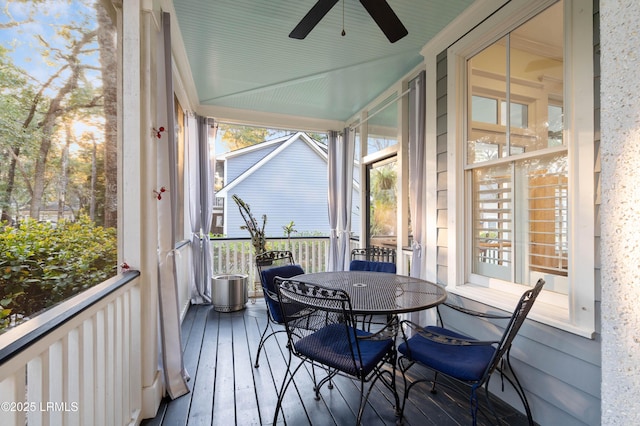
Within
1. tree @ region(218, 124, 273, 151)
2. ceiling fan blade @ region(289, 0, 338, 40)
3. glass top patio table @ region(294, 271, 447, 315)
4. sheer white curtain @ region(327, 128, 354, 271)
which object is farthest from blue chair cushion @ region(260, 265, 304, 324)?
tree @ region(218, 124, 273, 151)

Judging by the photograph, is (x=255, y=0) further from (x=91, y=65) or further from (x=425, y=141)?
(x=425, y=141)

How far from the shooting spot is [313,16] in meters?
1.99

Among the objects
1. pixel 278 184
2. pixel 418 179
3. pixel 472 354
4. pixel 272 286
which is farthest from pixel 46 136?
pixel 278 184

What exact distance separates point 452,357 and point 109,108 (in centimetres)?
247

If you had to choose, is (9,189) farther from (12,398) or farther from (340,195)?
(340,195)

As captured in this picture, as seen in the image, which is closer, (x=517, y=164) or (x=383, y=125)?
(x=517, y=164)

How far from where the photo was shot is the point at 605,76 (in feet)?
2.21

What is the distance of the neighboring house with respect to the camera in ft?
27.1

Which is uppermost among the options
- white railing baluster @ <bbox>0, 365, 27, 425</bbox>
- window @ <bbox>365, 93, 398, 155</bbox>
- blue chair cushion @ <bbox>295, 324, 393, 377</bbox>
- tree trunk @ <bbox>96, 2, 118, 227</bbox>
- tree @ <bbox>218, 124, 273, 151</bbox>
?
tree @ <bbox>218, 124, 273, 151</bbox>

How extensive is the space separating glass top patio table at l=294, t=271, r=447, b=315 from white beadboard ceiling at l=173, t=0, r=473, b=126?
216 cm

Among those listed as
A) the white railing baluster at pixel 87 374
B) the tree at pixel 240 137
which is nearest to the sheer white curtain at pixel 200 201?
the white railing baluster at pixel 87 374

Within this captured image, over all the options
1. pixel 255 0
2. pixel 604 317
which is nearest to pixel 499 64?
pixel 255 0

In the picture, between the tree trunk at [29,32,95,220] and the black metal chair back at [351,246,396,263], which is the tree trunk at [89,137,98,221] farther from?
the black metal chair back at [351,246,396,263]

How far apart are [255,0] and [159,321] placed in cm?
248
